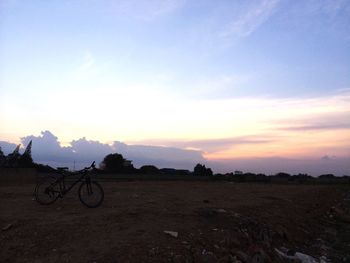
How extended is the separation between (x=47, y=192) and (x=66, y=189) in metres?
0.51

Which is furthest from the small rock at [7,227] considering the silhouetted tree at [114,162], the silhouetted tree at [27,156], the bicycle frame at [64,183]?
the silhouetted tree at [114,162]

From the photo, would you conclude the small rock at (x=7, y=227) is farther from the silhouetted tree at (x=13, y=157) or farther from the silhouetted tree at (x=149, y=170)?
the silhouetted tree at (x=149, y=170)

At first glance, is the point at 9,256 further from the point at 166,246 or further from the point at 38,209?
the point at 38,209

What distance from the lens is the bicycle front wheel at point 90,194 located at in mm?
12531

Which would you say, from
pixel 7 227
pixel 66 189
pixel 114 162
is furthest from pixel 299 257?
pixel 114 162

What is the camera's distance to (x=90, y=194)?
1263 cm

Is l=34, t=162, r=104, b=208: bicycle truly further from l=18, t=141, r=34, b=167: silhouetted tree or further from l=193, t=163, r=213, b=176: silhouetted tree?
l=193, t=163, r=213, b=176: silhouetted tree

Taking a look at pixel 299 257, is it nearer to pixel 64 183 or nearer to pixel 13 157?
pixel 64 183

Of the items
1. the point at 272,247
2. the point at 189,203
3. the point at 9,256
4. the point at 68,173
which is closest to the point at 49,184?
the point at 68,173

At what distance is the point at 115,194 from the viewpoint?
624 inches

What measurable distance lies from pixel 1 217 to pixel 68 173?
271 cm

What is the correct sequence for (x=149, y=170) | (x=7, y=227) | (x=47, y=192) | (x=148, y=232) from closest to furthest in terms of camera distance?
(x=148, y=232)
(x=7, y=227)
(x=47, y=192)
(x=149, y=170)

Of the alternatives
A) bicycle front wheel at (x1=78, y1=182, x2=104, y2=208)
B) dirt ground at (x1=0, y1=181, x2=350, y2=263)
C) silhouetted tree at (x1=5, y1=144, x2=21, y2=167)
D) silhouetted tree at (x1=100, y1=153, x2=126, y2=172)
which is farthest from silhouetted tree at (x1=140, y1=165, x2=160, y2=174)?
bicycle front wheel at (x1=78, y1=182, x2=104, y2=208)

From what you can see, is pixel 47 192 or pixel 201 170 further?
pixel 201 170
